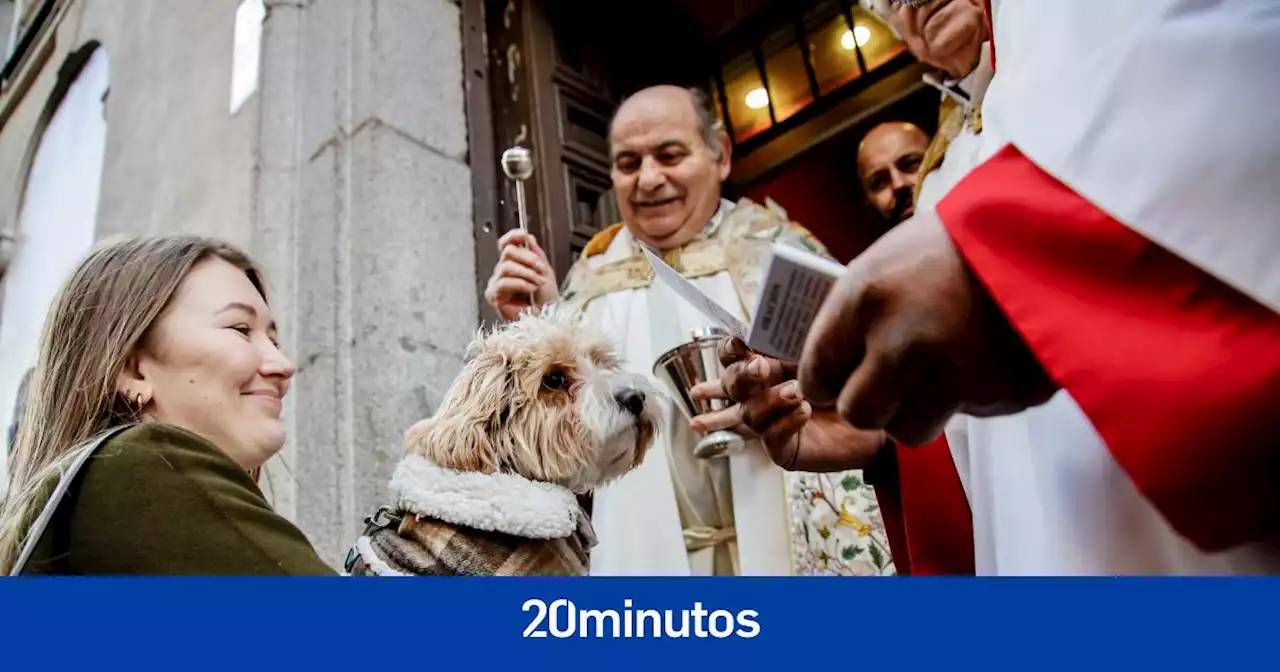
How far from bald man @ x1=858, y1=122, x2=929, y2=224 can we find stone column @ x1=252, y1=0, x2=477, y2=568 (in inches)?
57.5

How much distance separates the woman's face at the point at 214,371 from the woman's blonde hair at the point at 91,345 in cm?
3

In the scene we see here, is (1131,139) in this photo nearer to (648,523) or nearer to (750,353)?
(750,353)

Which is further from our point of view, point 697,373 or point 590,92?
point 590,92

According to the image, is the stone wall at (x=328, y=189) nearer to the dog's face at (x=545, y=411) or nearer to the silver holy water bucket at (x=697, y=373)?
the dog's face at (x=545, y=411)

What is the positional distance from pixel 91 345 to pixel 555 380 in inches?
31.2

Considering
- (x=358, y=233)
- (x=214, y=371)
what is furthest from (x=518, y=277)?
(x=214, y=371)

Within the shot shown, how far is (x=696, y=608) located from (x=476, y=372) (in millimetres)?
859

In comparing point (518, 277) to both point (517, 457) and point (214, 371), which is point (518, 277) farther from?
point (214, 371)

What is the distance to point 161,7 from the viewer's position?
9.16 feet

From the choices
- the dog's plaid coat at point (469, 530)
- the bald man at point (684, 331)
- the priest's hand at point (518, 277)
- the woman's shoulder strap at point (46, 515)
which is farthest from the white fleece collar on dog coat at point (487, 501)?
the priest's hand at point (518, 277)

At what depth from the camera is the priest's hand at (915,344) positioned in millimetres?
633

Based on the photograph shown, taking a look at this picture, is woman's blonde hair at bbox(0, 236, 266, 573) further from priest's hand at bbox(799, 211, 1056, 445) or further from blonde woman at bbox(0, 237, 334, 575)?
priest's hand at bbox(799, 211, 1056, 445)

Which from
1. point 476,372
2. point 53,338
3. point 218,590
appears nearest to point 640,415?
point 476,372

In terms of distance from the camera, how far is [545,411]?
1630 mm
